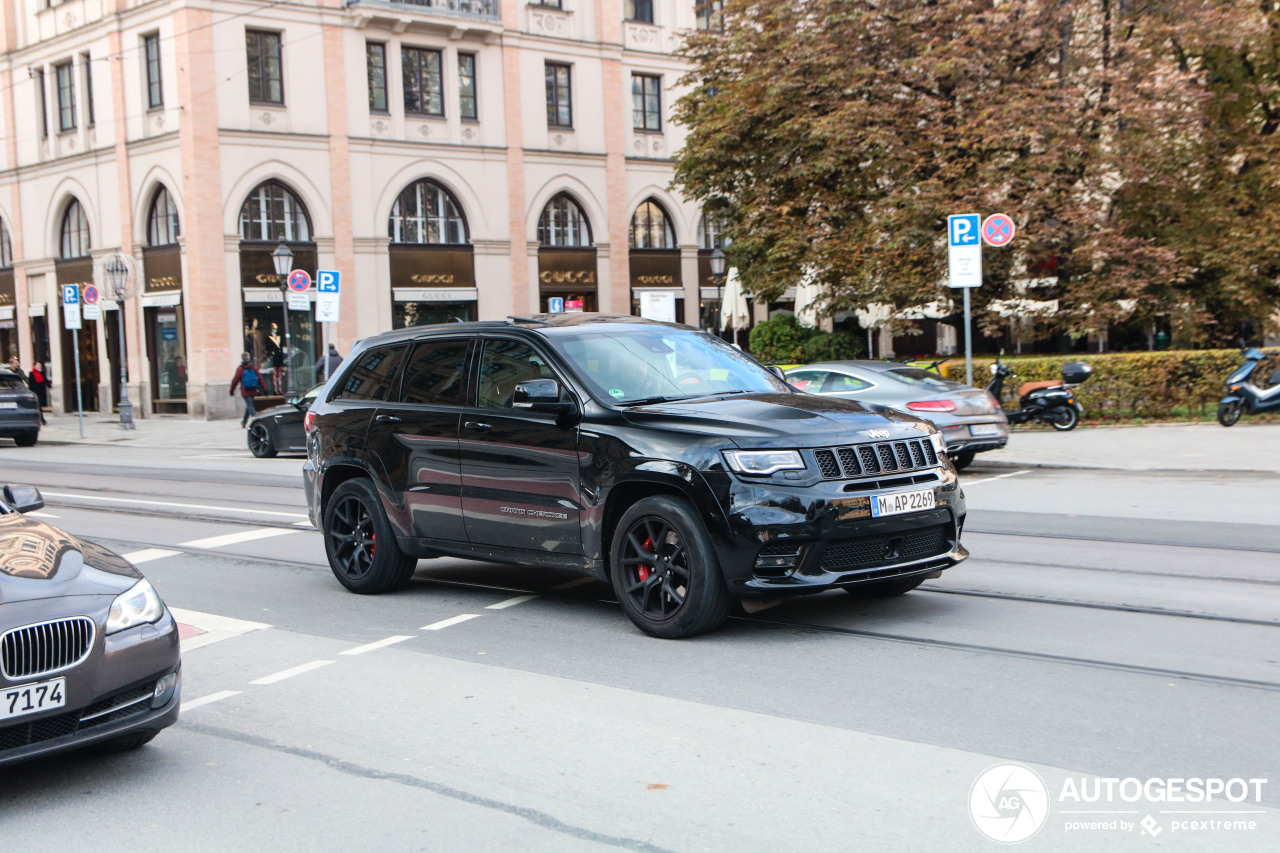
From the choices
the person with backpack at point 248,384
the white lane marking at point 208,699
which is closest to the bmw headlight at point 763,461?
the white lane marking at point 208,699

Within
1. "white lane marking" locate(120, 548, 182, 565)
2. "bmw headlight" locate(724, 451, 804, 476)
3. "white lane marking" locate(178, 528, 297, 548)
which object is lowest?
"white lane marking" locate(178, 528, 297, 548)

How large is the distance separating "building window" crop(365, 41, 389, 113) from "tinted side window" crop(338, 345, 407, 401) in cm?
3140

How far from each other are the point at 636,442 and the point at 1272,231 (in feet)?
67.3

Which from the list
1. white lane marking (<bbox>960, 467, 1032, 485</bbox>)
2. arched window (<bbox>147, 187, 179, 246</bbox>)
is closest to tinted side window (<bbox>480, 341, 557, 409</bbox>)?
white lane marking (<bbox>960, 467, 1032, 485</bbox>)

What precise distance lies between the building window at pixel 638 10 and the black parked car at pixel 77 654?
41.7 metres

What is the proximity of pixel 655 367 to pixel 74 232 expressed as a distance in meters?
37.6

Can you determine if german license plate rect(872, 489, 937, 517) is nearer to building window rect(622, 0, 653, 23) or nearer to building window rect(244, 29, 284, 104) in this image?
building window rect(244, 29, 284, 104)

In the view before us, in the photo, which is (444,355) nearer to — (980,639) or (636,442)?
(636,442)

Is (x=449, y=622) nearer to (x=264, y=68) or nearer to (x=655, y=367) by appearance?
(x=655, y=367)

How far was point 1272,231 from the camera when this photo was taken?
23.4 meters

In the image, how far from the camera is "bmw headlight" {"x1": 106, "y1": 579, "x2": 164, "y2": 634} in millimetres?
4867

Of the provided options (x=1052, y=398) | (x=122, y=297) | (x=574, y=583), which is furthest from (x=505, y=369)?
(x=122, y=297)

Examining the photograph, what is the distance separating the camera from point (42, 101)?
132 ft

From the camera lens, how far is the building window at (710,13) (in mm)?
28594
